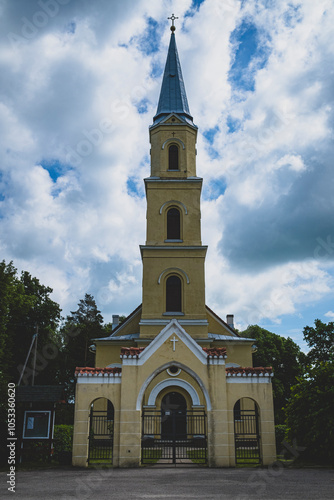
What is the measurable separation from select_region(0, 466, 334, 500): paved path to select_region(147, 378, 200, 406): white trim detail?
7375mm

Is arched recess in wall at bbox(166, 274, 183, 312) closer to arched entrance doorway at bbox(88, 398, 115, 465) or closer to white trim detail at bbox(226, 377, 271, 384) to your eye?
arched entrance doorway at bbox(88, 398, 115, 465)

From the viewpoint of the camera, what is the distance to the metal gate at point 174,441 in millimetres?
16609

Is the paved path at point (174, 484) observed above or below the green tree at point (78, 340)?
below

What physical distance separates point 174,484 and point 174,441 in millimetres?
4089

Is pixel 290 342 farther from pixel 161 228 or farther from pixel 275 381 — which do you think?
pixel 161 228

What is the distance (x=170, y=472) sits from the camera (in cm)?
1427

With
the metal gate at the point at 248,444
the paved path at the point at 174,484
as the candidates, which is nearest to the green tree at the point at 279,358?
the metal gate at the point at 248,444

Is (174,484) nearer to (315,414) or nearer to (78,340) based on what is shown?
(315,414)

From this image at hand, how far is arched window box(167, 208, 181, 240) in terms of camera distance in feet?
89.6

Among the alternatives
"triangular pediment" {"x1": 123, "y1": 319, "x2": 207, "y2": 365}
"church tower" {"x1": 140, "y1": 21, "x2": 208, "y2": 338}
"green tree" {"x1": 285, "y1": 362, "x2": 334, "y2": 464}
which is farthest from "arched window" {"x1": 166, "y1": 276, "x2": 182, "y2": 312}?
"green tree" {"x1": 285, "y1": 362, "x2": 334, "y2": 464}

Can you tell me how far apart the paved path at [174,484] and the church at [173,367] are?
1.47 meters

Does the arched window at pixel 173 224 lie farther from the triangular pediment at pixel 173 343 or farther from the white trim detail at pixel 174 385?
the triangular pediment at pixel 173 343

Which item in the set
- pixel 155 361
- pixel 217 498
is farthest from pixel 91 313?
pixel 217 498

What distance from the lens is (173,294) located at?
1027 inches
